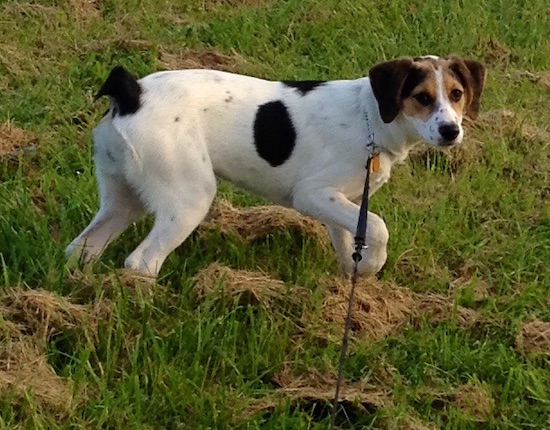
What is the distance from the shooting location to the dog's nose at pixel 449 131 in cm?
465

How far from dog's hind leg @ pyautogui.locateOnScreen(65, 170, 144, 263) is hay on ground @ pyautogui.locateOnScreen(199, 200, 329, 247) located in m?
0.42

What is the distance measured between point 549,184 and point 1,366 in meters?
3.88

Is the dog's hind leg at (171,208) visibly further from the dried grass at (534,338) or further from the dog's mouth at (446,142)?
the dried grass at (534,338)

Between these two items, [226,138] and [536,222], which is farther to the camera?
[536,222]

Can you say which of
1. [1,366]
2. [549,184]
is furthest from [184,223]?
[549,184]

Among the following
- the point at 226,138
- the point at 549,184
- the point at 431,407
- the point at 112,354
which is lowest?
the point at 549,184

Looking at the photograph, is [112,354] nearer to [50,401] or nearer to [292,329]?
[50,401]

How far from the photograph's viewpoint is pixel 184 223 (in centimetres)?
474

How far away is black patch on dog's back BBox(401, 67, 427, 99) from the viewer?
4805 millimetres

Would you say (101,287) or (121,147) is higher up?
(121,147)

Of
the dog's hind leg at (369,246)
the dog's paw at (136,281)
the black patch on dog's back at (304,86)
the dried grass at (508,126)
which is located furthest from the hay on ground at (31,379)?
the dried grass at (508,126)

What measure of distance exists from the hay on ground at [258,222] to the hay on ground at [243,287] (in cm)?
54

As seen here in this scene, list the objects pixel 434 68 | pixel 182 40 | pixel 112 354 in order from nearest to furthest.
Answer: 1. pixel 112 354
2. pixel 434 68
3. pixel 182 40

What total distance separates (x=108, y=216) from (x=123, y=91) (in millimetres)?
672
